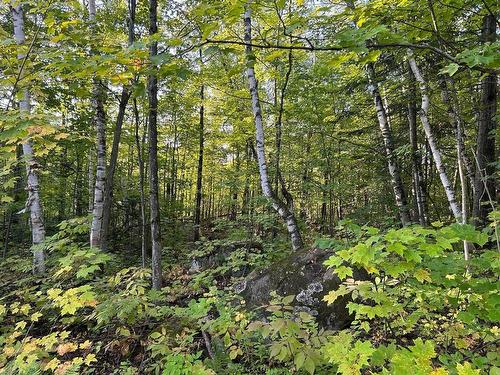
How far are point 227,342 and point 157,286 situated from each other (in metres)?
2.72

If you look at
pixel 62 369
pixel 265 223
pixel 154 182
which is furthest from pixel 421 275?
pixel 265 223

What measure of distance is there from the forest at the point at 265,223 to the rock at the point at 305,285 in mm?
30

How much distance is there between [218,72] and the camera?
10.1 meters

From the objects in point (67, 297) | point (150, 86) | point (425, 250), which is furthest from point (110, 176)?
point (425, 250)

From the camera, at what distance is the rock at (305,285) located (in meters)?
4.62

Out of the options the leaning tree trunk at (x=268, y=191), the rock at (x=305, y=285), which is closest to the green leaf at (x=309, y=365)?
the rock at (x=305, y=285)

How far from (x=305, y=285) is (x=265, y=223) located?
347cm

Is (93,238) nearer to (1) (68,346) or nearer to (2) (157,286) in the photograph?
(2) (157,286)

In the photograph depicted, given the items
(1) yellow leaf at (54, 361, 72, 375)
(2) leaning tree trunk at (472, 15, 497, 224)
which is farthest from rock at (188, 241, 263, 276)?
(1) yellow leaf at (54, 361, 72, 375)

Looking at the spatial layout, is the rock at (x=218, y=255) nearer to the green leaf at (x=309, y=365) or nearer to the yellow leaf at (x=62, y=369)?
the yellow leaf at (x=62, y=369)

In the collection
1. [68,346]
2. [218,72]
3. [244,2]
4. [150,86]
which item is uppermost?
[218,72]

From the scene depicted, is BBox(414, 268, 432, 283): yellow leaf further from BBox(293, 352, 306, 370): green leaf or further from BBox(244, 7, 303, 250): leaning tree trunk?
BBox(244, 7, 303, 250): leaning tree trunk

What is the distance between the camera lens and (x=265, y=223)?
8.38 m

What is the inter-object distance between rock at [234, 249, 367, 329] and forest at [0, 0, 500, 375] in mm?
30
